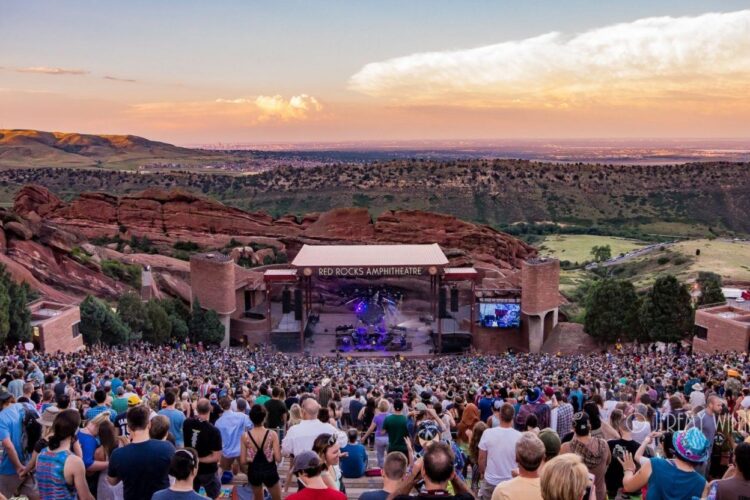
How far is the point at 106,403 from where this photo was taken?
36.3 ft

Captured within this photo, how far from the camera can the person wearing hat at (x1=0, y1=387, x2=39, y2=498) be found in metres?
8.48

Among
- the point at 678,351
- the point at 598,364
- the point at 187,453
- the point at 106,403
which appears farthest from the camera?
the point at 678,351

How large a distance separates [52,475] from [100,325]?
3269cm

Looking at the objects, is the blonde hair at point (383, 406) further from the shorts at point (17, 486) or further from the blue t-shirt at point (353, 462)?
the shorts at point (17, 486)

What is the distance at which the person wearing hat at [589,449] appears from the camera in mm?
7840

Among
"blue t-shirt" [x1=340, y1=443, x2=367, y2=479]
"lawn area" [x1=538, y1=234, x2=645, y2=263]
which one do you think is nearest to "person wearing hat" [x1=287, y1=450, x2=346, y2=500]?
"blue t-shirt" [x1=340, y1=443, x2=367, y2=479]

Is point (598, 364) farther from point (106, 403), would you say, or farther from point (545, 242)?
point (545, 242)

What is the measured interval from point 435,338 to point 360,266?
771cm

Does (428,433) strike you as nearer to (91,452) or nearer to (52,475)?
(52,475)

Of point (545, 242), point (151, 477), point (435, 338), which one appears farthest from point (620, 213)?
point (151, 477)

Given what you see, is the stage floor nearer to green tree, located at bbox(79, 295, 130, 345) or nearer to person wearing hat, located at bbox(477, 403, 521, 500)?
green tree, located at bbox(79, 295, 130, 345)

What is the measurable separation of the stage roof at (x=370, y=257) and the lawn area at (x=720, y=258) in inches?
1335

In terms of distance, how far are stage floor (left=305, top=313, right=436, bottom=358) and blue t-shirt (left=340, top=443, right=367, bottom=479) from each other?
37.0 metres

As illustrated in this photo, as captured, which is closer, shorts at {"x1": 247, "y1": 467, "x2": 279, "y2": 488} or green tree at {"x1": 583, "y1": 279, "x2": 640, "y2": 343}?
shorts at {"x1": 247, "y1": 467, "x2": 279, "y2": 488}
